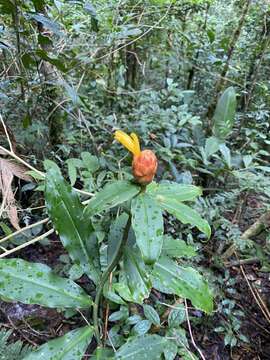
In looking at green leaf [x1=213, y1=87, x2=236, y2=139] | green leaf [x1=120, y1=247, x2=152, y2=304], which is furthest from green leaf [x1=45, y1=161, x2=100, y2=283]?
green leaf [x1=213, y1=87, x2=236, y2=139]

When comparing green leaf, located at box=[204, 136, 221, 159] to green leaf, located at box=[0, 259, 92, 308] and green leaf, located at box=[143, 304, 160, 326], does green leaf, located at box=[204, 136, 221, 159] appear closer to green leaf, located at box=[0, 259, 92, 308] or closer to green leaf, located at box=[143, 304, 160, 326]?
green leaf, located at box=[143, 304, 160, 326]

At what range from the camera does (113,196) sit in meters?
0.66

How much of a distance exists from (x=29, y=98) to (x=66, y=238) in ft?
3.52

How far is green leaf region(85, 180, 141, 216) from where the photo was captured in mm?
647

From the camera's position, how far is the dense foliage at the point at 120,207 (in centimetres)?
79

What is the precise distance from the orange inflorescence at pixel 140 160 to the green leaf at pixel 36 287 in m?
0.36

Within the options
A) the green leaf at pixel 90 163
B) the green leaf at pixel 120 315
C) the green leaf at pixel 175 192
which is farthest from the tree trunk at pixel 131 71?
the green leaf at pixel 175 192

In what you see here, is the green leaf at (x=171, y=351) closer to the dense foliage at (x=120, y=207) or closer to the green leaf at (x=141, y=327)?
the dense foliage at (x=120, y=207)

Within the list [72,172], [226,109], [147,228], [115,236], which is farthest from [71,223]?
[226,109]

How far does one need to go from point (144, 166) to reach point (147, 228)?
0.38 ft

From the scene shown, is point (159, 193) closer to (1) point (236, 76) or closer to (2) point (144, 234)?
(2) point (144, 234)

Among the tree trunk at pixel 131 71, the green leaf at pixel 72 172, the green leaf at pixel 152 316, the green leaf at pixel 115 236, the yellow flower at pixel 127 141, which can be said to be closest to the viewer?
the yellow flower at pixel 127 141

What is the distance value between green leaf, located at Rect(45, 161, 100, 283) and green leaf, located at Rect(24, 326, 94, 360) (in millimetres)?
139

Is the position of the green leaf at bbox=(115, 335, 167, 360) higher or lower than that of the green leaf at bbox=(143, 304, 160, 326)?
higher
